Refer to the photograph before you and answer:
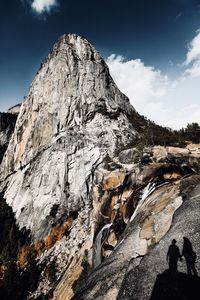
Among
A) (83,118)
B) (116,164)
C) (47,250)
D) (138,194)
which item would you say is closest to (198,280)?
(138,194)

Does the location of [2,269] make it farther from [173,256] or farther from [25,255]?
[173,256]

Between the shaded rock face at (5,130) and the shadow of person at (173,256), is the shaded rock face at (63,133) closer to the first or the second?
the shaded rock face at (5,130)

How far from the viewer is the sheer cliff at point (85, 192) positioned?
1237 cm

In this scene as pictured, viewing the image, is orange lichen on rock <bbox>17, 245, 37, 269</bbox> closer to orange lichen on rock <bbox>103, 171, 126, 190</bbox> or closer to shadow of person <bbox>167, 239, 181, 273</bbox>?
orange lichen on rock <bbox>103, 171, 126, 190</bbox>

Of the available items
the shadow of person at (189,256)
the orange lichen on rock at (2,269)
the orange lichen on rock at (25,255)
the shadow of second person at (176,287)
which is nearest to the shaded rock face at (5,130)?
the orange lichen on rock at (25,255)

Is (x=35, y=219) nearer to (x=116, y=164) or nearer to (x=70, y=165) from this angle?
(x=70, y=165)

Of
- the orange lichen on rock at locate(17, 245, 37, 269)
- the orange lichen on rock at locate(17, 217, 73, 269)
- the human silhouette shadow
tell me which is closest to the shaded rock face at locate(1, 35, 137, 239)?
the orange lichen on rock at locate(17, 217, 73, 269)

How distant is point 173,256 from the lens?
33.2ft

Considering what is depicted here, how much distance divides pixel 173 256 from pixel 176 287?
1.49 meters

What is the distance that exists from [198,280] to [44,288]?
2261cm

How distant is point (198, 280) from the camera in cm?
870

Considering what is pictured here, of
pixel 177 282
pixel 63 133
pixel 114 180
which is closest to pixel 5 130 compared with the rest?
pixel 63 133

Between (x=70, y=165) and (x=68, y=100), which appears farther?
(x=68, y=100)

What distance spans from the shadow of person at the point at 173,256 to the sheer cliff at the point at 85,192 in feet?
1.08
